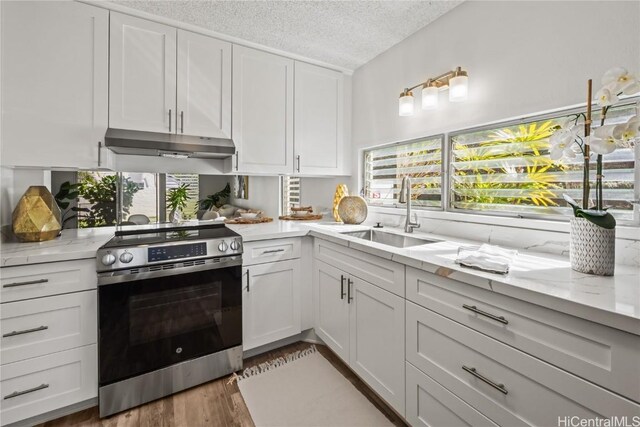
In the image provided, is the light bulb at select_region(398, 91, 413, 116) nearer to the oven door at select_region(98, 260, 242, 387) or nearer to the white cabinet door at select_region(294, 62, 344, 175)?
the white cabinet door at select_region(294, 62, 344, 175)

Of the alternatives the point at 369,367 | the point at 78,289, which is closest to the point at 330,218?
the point at 369,367

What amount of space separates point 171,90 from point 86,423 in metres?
2.08

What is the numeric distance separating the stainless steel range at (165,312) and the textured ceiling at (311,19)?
151 cm

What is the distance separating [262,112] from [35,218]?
164cm

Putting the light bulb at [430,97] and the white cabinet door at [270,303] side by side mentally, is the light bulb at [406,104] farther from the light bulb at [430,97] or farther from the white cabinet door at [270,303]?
the white cabinet door at [270,303]

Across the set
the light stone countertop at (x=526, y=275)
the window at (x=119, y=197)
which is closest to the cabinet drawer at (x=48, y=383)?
the light stone countertop at (x=526, y=275)

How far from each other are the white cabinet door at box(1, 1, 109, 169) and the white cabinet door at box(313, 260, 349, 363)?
1.69 metres

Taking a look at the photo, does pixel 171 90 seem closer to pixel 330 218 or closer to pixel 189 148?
pixel 189 148

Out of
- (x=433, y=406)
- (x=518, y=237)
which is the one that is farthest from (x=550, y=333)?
(x=518, y=237)

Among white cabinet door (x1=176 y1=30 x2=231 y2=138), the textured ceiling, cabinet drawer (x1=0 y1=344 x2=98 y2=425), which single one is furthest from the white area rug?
the textured ceiling

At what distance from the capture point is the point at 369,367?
67.5 inches

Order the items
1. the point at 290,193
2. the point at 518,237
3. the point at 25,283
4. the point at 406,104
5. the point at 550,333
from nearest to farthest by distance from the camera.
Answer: the point at 550,333
the point at 25,283
the point at 518,237
the point at 406,104
the point at 290,193

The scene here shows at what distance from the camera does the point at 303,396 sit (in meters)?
1.79

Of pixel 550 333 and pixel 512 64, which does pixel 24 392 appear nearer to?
pixel 550 333
